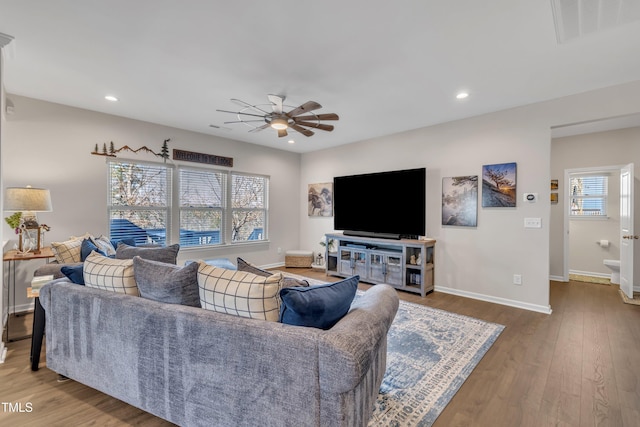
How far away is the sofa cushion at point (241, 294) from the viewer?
55.6 inches

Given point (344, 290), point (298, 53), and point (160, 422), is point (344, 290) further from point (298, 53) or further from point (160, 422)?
point (298, 53)

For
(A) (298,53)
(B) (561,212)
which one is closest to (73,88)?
(A) (298,53)

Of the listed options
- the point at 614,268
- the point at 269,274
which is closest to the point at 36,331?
the point at 269,274

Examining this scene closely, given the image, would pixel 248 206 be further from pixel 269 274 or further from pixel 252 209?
pixel 269 274

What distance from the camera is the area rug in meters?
1.77

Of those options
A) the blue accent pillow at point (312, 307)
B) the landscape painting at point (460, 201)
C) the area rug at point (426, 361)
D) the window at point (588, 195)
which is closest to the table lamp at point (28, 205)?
the blue accent pillow at point (312, 307)

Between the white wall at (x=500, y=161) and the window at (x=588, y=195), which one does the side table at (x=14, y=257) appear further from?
the window at (x=588, y=195)

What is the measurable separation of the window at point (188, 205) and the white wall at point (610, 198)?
18.3 ft

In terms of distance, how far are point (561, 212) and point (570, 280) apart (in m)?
1.25

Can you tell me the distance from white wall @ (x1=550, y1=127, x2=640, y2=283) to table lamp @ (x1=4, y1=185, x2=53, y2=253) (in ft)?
25.0

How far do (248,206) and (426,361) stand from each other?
4.32 m

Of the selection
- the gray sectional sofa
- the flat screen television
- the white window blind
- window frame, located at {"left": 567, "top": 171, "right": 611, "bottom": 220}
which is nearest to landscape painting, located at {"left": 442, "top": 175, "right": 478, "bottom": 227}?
the flat screen television

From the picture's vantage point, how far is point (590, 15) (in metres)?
1.89

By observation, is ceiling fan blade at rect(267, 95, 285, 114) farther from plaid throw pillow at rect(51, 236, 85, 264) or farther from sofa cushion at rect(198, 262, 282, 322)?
plaid throw pillow at rect(51, 236, 85, 264)
